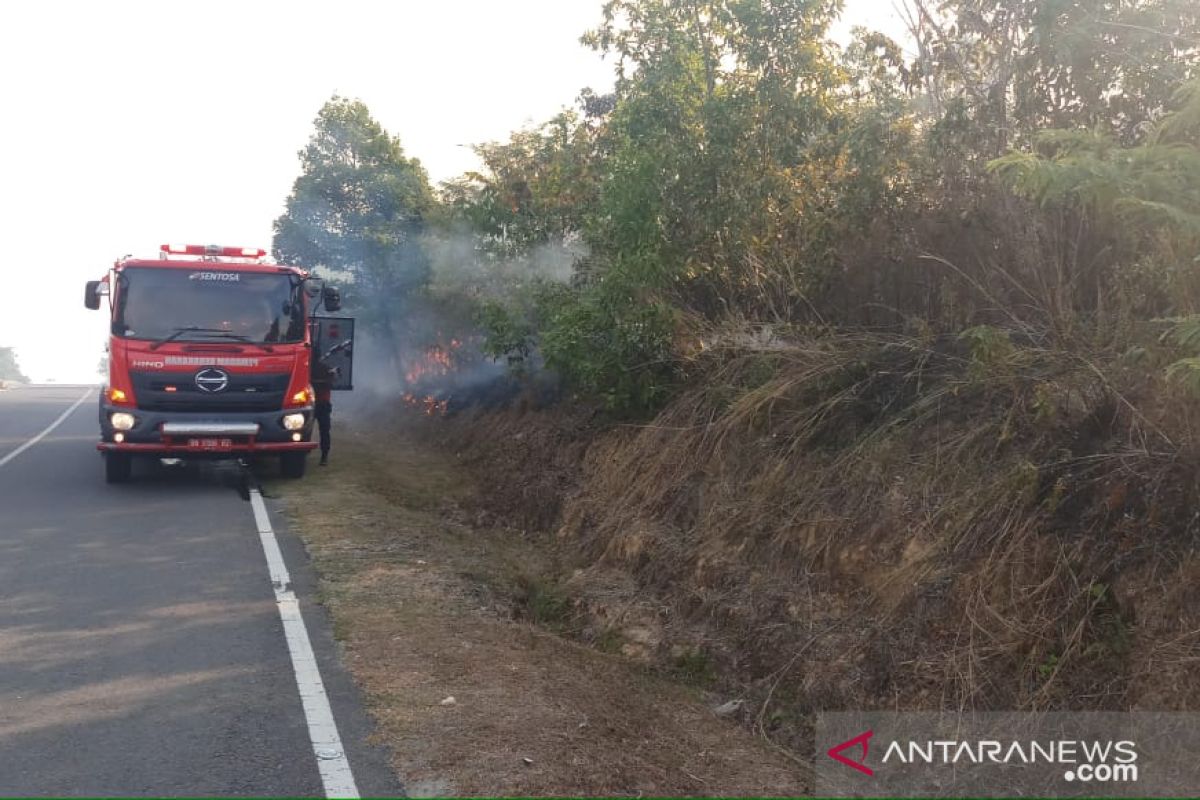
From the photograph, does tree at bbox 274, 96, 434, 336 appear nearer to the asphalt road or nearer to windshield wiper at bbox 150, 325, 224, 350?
windshield wiper at bbox 150, 325, 224, 350

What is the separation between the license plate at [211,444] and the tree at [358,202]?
35.5 ft

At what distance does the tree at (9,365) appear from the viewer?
9038 cm

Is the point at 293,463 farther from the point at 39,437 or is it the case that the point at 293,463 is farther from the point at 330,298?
the point at 39,437

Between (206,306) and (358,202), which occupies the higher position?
(358,202)

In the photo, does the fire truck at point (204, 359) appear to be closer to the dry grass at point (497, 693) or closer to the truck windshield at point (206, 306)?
the truck windshield at point (206, 306)

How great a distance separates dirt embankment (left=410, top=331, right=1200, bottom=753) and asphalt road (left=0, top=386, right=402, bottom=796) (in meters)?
2.48

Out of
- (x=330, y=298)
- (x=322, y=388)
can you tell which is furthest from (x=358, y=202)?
(x=330, y=298)

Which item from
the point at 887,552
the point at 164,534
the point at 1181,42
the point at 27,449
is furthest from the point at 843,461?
the point at 27,449

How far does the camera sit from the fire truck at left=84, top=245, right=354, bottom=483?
1228 cm

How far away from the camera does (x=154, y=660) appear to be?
6.50 metres

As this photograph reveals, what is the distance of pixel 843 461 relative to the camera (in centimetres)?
805

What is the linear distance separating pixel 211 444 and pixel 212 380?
0.75m

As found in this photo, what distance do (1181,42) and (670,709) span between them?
20.3 ft

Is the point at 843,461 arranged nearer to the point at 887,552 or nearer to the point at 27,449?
the point at 887,552
